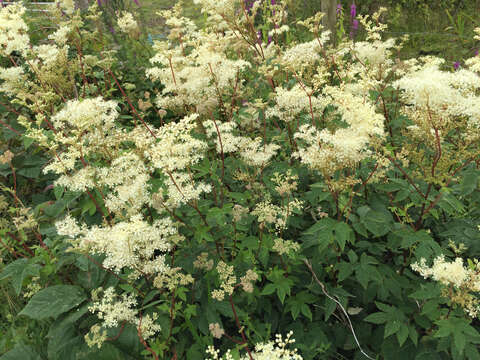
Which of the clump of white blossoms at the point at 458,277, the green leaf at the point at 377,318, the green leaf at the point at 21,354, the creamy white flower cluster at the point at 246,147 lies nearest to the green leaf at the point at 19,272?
the green leaf at the point at 21,354

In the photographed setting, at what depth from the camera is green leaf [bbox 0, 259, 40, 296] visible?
8.04ft

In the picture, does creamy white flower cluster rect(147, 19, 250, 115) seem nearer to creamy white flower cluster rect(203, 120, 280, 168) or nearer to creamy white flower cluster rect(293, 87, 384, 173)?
creamy white flower cluster rect(203, 120, 280, 168)

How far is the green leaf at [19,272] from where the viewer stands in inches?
96.4

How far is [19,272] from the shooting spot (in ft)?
8.34

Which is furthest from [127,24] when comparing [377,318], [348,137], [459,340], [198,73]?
[459,340]

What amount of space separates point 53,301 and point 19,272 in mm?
375

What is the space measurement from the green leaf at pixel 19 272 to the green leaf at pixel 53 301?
14 cm

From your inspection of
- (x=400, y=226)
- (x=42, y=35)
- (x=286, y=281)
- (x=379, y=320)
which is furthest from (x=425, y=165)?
(x=42, y=35)

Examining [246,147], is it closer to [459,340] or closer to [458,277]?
[458,277]

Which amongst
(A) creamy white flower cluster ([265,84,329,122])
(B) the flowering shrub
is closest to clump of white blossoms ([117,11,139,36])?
(B) the flowering shrub

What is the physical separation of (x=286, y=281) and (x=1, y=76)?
2994mm

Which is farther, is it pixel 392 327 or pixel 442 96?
pixel 392 327

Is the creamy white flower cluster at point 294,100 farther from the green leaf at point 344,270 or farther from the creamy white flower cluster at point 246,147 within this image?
the green leaf at point 344,270

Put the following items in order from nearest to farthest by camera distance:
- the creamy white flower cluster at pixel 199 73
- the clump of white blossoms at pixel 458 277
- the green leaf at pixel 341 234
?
the clump of white blossoms at pixel 458 277 < the green leaf at pixel 341 234 < the creamy white flower cluster at pixel 199 73
